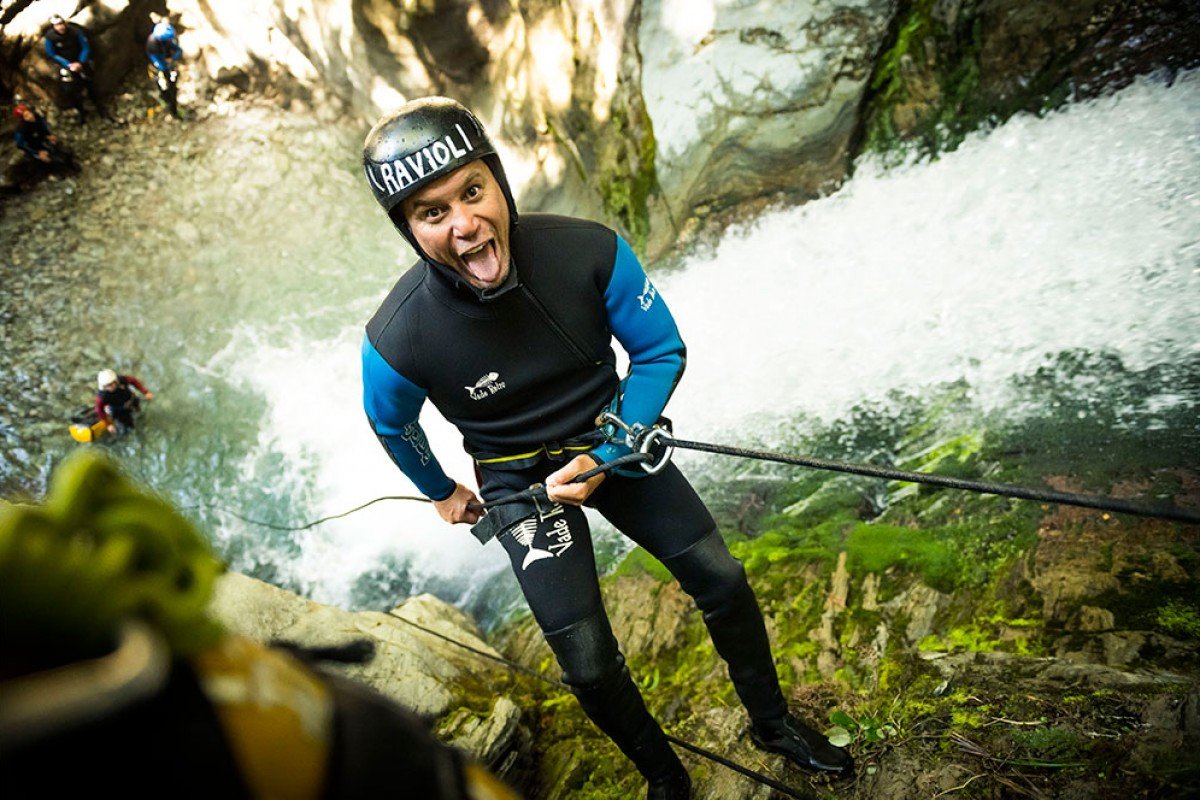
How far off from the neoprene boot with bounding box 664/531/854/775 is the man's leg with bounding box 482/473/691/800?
38 cm

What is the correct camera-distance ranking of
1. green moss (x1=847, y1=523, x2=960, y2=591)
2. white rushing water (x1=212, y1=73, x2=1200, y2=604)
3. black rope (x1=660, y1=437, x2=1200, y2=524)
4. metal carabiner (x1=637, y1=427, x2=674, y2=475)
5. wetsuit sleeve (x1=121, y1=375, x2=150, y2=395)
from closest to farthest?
black rope (x1=660, y1=437, x2=1200, y2=524) → metal carabiner (x1=637, y1=427, x2=674, y2=475) → green moss (x1=847, y1=523, x2=960, y2=591) → white rushing water (x1=212, y1=73, x2=1200, y2=604) → wetsuit sleeve (x1=121, y1=375, x2=150, y2=395)

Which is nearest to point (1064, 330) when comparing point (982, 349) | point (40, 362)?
point (982, 349)

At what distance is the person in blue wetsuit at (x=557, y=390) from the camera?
247cm

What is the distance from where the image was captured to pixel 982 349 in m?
4.95

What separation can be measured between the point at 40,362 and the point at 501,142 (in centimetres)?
732

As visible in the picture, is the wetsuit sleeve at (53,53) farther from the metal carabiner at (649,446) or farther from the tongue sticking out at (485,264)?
the metal carabiner at (649,446)

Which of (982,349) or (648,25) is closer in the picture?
(982,349)

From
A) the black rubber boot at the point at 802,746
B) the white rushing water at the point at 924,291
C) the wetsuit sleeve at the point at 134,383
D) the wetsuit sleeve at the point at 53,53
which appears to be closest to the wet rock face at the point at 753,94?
the white rushing water at the point at 924,291

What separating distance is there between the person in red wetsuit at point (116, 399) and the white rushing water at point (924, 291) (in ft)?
8.21

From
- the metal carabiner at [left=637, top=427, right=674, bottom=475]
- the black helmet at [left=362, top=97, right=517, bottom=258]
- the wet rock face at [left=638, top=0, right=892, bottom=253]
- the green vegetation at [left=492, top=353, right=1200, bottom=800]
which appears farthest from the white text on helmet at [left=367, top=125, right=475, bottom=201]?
the wet rock face at [left=638, top=0, right=892, bottom=253]

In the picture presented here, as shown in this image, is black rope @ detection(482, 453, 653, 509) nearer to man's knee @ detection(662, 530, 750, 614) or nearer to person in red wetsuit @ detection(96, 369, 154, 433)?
man's knee @ detection(662, 530, 750, 614)

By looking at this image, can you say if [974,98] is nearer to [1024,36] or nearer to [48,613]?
[1024,36]

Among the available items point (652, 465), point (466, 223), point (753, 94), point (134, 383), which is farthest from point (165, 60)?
point (652, 465)

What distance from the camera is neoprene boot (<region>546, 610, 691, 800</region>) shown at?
2529mm
